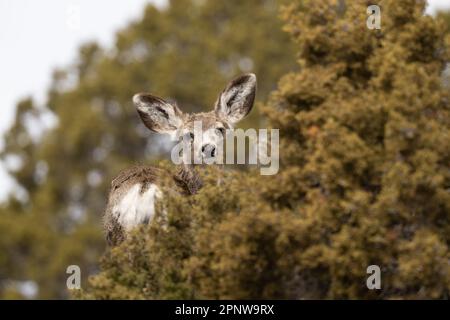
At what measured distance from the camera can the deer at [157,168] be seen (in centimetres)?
1505

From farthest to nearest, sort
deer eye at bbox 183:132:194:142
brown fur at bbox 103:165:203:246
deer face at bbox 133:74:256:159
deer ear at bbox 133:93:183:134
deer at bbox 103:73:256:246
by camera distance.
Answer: deer ear at bbox 133:93:183:134 < deer face at bbox 133:74:256:159 < deer eye at bbox 183:132:194:142 < brown fur at bbox 103:165:203:246 < deer at bbox 103:73:256:246

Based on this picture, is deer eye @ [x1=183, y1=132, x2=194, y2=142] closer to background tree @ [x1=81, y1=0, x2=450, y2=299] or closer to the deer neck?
the deer neck

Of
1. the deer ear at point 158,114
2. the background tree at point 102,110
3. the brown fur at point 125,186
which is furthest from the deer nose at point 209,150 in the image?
the background tree at point 102,110

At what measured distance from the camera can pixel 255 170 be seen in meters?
13.6

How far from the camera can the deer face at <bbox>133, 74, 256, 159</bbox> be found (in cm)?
1716

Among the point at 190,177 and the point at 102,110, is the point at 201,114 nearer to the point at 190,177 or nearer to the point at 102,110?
the point at 190,177

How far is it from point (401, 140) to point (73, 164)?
54.3 m

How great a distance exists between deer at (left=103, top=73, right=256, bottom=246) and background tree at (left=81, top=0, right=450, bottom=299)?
82 cm

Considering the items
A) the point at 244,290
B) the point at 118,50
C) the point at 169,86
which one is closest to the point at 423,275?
the point at 244,290

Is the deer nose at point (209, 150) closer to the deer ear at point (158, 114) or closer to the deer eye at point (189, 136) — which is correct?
the deer eye at point (189, 136)

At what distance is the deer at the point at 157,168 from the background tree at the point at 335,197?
0.82 m

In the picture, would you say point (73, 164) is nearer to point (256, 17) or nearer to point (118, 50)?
point (118, 50)

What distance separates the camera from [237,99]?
17.6m

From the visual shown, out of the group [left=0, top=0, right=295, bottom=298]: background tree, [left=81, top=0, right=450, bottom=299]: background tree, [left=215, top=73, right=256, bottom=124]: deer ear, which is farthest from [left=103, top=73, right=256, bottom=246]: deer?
[left=0, top=0, right=295, bottom=298]: background tree
